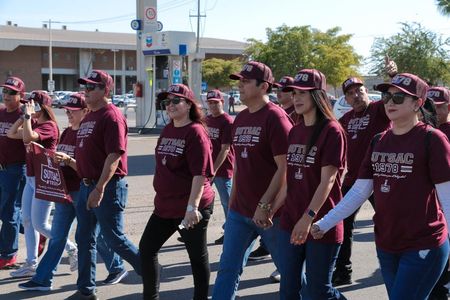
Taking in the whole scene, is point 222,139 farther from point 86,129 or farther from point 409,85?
point 409,85

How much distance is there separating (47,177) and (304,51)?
4759cm

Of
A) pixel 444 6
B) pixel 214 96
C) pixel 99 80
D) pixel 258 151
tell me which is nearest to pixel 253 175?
pixel 258 151

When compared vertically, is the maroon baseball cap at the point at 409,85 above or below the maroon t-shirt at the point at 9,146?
above

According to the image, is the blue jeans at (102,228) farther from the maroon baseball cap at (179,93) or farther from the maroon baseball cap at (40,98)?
the maroon baseball cap at (40,98)

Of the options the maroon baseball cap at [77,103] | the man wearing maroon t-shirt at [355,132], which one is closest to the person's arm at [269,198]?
the man wearing maroon t-shirt at [355,132]

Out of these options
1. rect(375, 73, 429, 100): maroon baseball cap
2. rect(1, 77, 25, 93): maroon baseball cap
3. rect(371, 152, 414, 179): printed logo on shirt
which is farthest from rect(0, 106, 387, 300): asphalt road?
rect(375, 73, 429, 100): maroon baseball cap

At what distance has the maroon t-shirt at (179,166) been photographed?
5.05 meters

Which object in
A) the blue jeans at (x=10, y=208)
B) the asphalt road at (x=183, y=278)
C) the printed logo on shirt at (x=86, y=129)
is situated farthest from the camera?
the blue jeans at (x=10, y=208)

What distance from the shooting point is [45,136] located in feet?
21.3

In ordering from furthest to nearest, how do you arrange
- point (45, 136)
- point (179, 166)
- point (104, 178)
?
point (45, 136) → point (104, 178) → point (179, 166)

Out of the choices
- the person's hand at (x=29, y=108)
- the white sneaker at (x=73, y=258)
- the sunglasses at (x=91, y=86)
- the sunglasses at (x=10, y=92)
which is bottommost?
the white sneaker at (x=73, y=258)

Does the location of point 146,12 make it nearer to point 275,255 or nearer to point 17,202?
point 17,202

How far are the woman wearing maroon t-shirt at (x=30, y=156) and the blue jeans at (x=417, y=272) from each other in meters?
3.84

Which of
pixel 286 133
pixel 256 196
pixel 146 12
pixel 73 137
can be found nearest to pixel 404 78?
pixel 286 133
